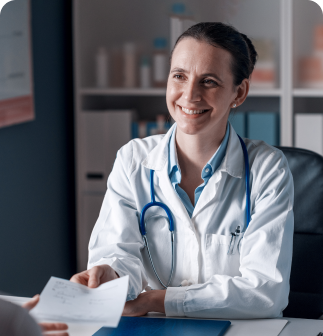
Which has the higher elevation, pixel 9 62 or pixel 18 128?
pixel 9 62

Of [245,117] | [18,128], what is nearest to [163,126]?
[245,117]

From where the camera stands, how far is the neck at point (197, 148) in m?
1.45

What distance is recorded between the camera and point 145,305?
3.89 feet

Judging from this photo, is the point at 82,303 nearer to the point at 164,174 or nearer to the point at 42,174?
the point at 164,174

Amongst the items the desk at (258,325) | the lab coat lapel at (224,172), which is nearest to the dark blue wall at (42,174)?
the lab coat lapel at (224,172)

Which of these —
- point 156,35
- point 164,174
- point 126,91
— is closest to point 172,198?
point 164,174

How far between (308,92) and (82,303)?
1.94 metres

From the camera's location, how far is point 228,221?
4.46ft

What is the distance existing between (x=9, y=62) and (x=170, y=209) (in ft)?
4.59

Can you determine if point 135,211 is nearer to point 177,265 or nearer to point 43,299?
point 177,265

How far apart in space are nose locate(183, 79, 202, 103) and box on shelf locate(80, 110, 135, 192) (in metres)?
1.57

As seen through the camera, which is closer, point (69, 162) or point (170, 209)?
point (170, 209)

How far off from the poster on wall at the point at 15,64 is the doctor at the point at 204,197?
1.11m

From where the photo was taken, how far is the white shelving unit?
2607mm
